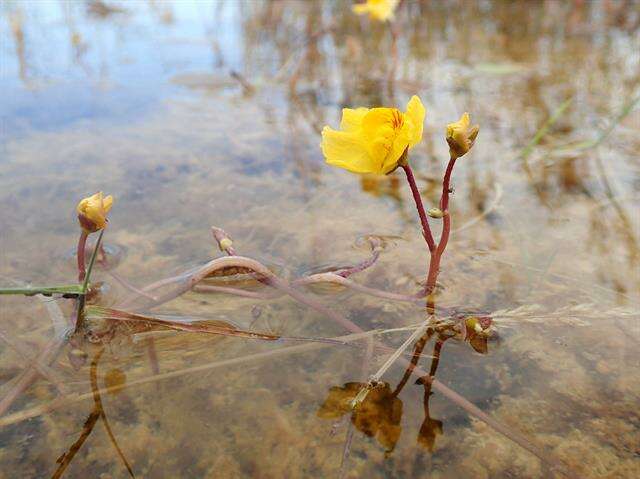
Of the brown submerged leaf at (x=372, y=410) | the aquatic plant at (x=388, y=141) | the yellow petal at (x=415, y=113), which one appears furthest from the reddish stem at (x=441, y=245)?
the brown submerged leaf at (x=372, y=410)

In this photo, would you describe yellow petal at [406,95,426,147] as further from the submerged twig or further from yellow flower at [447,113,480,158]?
the submerged twig

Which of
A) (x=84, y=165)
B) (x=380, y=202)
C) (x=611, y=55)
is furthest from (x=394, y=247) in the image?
(x=611, y=55)

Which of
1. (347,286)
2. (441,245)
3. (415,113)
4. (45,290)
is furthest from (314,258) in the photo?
(45,290)

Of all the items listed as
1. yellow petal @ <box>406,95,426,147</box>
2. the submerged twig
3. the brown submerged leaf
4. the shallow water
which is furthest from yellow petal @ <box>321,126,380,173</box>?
the submerged twig

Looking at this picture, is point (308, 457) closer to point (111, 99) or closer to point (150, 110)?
point (150, 110)

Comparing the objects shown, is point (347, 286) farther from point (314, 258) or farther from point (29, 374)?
point (29, 374)
